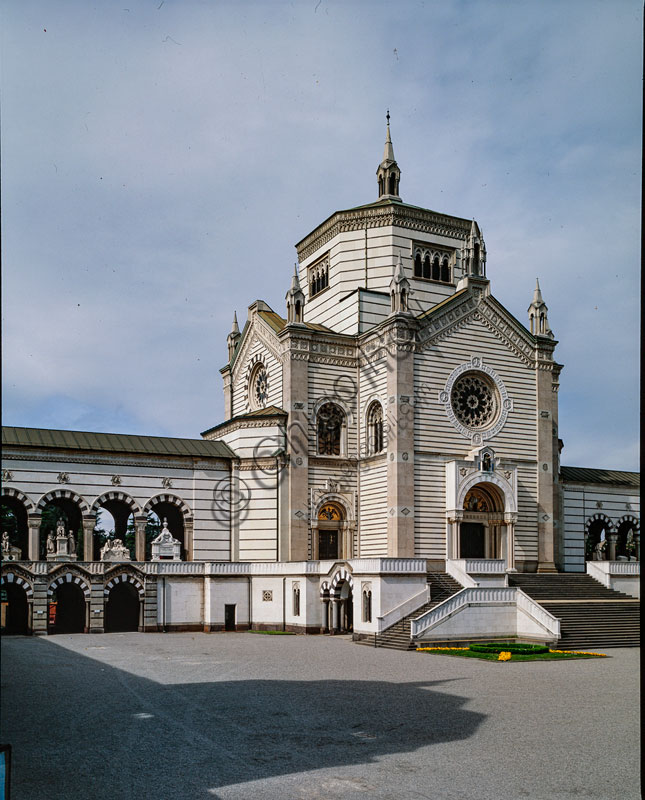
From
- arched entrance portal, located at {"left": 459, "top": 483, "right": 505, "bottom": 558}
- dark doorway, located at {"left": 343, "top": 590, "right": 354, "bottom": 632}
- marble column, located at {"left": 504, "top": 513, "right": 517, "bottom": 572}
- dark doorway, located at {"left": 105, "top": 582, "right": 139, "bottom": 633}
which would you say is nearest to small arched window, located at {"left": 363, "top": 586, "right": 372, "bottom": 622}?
dark doorway, located at {"left": 343, "top": 590, "right": 354, "bottom": 632}

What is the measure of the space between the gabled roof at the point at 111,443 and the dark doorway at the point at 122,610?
8621 millimetres

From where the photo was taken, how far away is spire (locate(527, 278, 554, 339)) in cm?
5094

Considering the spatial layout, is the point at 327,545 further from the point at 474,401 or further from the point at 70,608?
the point at 70,608

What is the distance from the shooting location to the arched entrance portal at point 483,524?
46.6 metres

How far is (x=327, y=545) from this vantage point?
155ft

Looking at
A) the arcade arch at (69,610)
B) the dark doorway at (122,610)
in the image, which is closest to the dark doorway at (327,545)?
the dark doorway at (122,610)

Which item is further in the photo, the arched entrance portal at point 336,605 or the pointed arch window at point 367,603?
the arched entrance portal at point 336,605

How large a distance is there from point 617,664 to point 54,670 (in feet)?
59.2

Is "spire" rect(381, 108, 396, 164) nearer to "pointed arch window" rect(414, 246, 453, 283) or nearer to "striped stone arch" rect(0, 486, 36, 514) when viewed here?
"pointed arch window" rect(414, 246, 453, 283)

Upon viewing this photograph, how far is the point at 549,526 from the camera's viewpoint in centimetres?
4809

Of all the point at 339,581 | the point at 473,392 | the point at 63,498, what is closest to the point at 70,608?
the point at 63,498

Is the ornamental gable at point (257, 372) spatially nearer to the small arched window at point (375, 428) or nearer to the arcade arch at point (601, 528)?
the small arched window at point (375, 428)

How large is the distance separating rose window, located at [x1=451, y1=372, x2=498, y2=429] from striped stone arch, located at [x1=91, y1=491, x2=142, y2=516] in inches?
687

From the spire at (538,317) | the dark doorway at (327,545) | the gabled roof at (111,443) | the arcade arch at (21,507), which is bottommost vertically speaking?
the dark doorway at (327,545)
